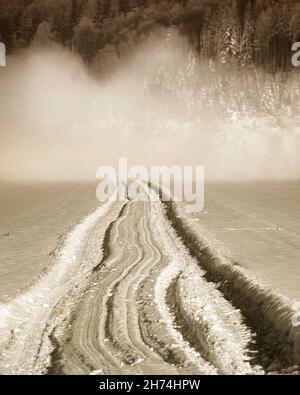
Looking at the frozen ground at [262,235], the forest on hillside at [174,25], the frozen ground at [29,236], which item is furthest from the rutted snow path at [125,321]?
the forest on hillside at [174,25]

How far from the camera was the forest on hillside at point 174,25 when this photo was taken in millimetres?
96688

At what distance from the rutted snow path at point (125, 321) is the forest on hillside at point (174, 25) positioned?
92.2 meters

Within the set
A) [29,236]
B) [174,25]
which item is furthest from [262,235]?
[174,25]

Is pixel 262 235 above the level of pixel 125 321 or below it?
above

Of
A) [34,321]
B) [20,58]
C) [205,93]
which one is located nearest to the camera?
[34,321]

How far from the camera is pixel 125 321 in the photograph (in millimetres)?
6199

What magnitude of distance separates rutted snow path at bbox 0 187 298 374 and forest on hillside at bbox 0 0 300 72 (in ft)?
303

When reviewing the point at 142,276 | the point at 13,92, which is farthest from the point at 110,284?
the point at 13,92

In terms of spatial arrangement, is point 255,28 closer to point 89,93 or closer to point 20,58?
point 89,93

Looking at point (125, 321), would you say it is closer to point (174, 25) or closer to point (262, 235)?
point (262, 235)

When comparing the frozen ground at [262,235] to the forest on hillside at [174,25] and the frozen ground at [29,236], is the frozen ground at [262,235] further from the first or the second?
the forest on hillside at [174,25]

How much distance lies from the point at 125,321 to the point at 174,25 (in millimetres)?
106403

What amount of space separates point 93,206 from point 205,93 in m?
77.9

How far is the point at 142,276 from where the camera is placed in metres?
8.47
